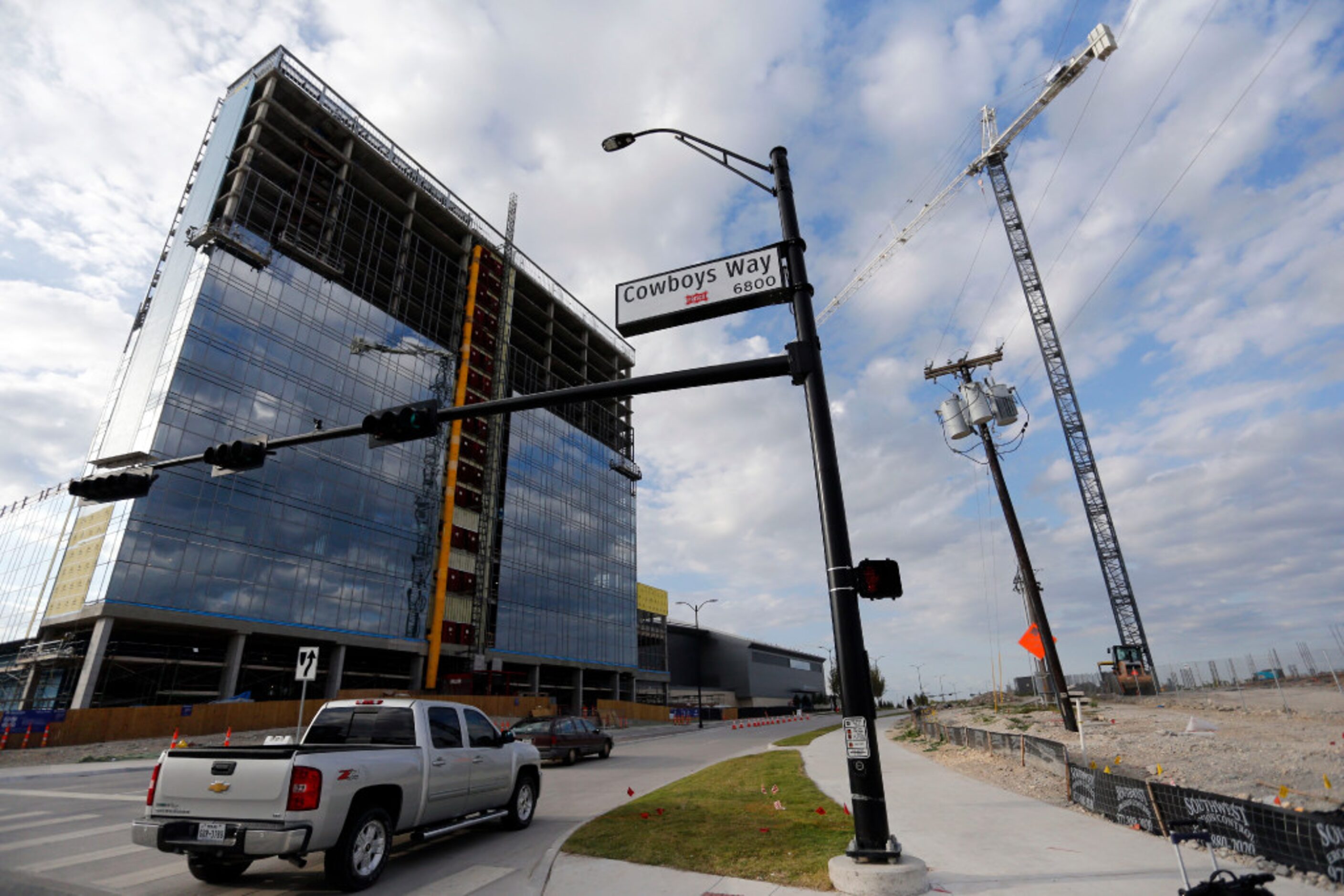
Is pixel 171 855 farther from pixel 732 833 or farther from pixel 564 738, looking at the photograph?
pixel 564 738

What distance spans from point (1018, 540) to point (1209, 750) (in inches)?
383

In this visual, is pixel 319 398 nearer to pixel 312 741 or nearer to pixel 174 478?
pixel 174 478

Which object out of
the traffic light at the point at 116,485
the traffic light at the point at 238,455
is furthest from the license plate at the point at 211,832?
the traffic light at the point at 116,485

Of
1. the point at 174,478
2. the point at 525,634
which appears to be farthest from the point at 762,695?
the point at 174,478

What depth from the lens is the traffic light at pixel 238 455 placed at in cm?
1049

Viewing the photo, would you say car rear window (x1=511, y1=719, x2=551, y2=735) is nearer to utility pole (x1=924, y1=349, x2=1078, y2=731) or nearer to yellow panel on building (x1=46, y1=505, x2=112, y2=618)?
utility pole (x1=924, y1=349, x2=1078, y2=731)

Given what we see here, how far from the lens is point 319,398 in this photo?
4872 cm

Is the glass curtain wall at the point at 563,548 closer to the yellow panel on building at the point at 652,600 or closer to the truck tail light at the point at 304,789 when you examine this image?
the yellow panel on building at the point at 652,600

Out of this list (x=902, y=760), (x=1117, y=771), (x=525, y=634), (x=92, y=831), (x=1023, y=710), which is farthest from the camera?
(x=525, y=634)

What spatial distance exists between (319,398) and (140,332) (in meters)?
11.8

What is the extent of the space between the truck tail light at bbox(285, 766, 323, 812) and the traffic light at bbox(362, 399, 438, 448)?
416 centimetres

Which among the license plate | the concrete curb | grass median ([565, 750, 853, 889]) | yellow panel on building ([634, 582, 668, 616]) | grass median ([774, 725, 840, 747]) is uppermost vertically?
yellow panel on building ([634, 582, 668, 616])

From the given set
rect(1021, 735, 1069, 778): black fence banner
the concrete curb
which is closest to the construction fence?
rect(1021, 735, 1069, 778): black fence banner

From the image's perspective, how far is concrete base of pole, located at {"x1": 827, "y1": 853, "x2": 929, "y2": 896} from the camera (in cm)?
579
